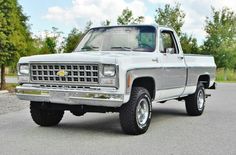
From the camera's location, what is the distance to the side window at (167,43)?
9.09 m

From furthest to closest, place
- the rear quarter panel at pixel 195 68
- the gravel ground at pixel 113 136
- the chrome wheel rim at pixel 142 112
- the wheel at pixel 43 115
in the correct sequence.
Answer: the rear quarter panel at pixel 195 68 < the wheel at pixel 43 115 < the chrome wheel rim at pixel 142 112 < the gravel ground at pixel 113 136

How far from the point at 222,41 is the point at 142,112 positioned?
3539 centimetres

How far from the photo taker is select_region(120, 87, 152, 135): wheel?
7.57 m

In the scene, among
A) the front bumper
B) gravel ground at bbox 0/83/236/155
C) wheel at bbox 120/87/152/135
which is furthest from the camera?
wheel at bbox 120/87/152/135

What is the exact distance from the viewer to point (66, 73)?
25.3ft

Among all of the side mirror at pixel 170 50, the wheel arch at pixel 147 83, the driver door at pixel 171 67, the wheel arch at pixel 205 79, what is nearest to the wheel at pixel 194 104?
the wheel arch at pixel 205 79

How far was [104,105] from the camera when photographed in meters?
7.29

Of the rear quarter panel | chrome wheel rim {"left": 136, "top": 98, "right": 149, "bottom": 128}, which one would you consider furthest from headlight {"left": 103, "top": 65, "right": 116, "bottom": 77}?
the rear quarter panel

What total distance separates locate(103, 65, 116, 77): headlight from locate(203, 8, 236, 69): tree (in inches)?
1360

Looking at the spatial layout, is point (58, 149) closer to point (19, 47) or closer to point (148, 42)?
point (148, 42)

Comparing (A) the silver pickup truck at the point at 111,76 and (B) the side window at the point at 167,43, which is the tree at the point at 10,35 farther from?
(B) the side window at the point at 167,43

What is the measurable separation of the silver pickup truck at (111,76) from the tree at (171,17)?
29908 mm

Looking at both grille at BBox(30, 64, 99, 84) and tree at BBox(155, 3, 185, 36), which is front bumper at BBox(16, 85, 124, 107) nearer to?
grille at BBox(30, 64, 99, 84)

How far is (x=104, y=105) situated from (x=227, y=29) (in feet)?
123
